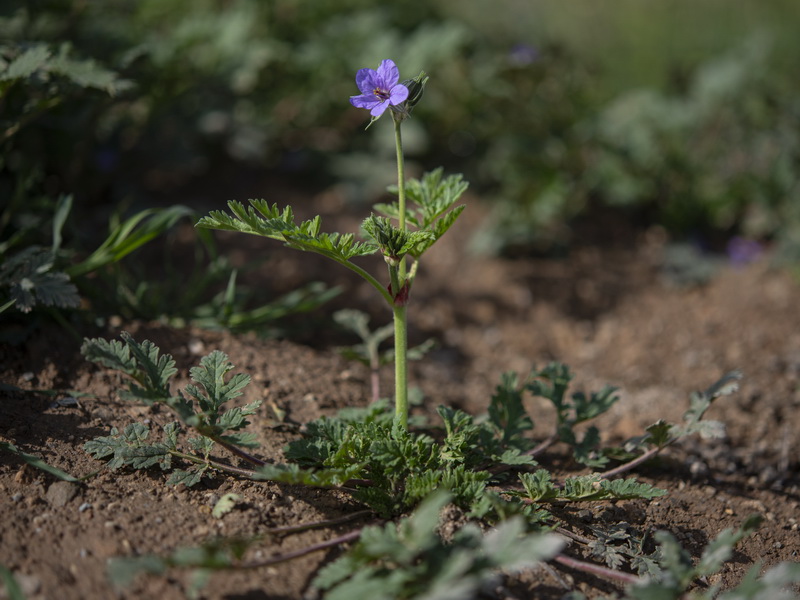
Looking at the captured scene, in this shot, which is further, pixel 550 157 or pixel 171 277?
pixel 550 157

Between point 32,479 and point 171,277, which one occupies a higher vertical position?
point 171,277

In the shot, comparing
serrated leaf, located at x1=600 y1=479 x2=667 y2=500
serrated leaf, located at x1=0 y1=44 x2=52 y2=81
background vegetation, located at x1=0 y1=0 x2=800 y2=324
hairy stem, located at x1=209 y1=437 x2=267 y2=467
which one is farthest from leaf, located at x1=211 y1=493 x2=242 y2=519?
background vegetation, located at x1=0 y1=0 x2=800 y2=324

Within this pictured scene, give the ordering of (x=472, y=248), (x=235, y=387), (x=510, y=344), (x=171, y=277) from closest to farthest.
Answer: (x=235, y=387)
(x=171, y=277)
(x=510, y=344)
(x=472, y=248)

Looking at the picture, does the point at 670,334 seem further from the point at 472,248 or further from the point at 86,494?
the point at 86,494

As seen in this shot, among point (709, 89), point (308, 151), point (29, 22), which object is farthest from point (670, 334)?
point (29, 22)

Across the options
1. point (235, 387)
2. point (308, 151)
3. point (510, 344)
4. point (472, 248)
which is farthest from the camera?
point (308, 151)

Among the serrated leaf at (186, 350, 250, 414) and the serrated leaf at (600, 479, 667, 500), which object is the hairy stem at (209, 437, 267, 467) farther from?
the serrated leaf at (600, 479, 667, 500)

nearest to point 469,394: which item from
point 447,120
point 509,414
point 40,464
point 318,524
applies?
point 509,414
